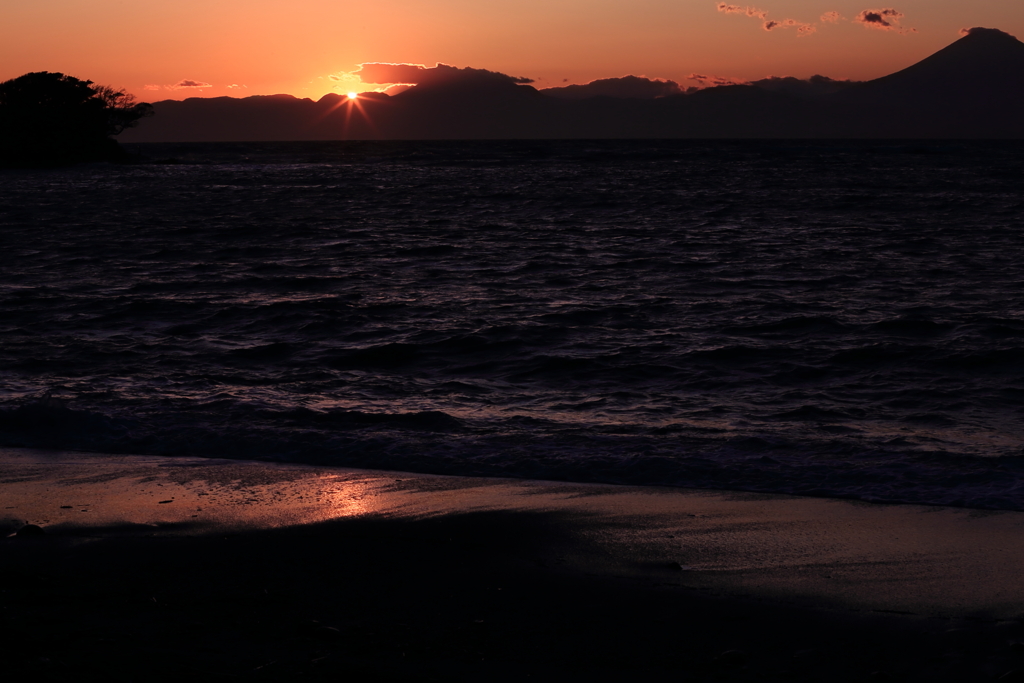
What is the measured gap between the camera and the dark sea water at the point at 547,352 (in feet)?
24.4

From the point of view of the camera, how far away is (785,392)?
31.8ft

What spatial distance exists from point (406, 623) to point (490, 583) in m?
0.66

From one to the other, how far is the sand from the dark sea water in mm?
978

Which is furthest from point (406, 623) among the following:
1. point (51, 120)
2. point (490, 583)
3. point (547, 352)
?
point (51, 120)

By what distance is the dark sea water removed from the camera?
7.45 metres

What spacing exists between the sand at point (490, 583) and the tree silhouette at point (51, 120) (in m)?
104

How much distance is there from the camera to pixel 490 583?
4590 mm

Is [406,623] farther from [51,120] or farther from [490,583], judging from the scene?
[51,120]

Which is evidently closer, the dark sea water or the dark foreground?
the dark foreground

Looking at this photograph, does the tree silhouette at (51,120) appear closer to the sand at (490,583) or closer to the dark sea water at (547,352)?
the dark sea water at (547,352)

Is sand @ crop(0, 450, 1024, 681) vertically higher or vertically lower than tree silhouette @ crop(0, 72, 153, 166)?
lower

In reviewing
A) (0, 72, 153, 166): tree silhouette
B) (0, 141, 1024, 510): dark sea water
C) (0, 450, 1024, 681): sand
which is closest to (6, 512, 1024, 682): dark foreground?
(0, 450, 1024, 681): sand

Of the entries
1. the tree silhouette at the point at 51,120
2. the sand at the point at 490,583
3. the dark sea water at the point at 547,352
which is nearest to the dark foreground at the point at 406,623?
the sand at the point at 490,583

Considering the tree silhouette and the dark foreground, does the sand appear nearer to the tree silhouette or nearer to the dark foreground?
the dark foreground
